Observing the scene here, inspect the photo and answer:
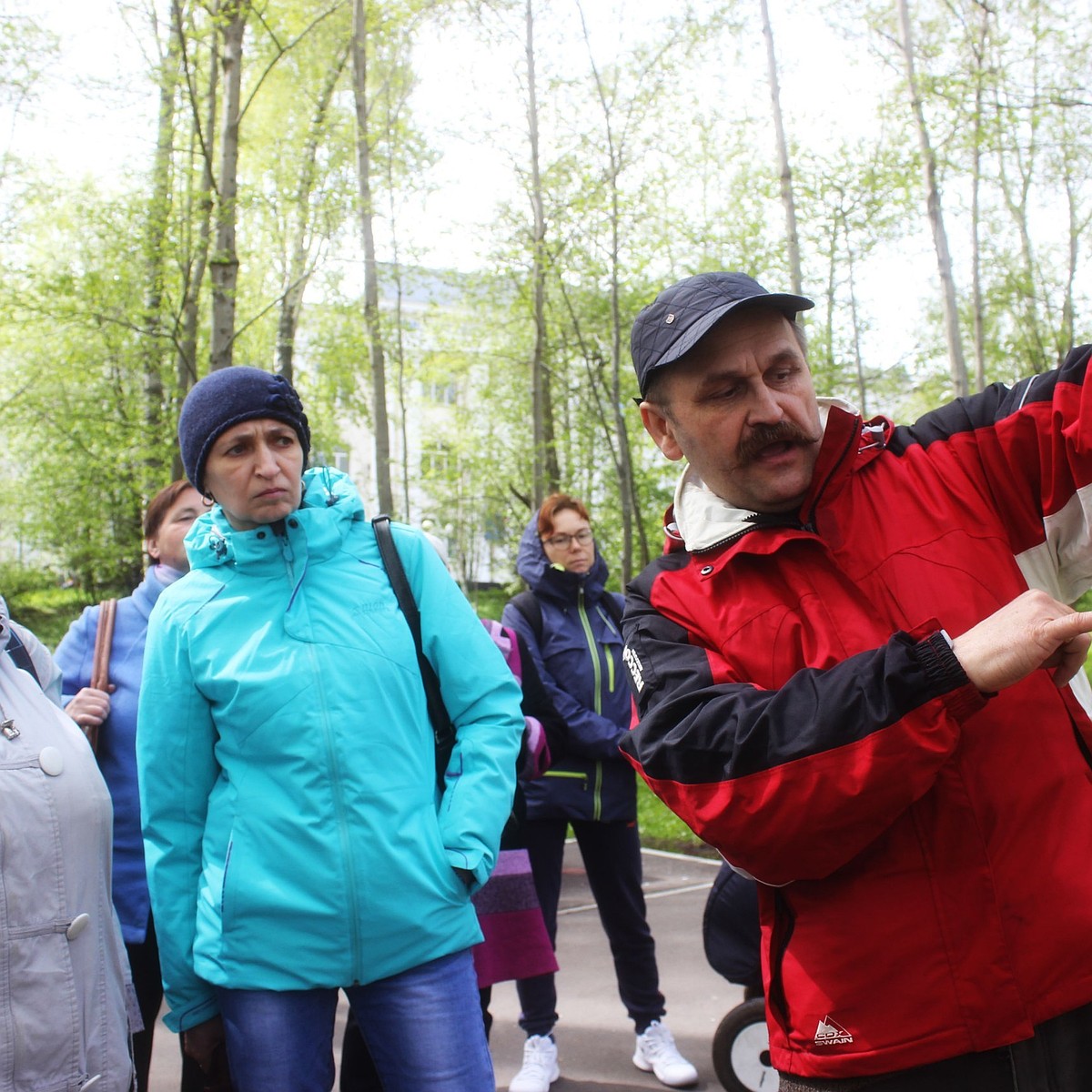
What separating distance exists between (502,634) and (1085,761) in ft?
10.5

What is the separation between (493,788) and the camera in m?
2.65

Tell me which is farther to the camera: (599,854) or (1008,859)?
(599,854)

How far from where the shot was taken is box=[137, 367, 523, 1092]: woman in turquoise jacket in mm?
2443

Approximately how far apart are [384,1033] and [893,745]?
1604 millimetres

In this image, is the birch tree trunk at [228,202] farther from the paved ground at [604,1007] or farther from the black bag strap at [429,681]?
the black bag strap at [429,681]

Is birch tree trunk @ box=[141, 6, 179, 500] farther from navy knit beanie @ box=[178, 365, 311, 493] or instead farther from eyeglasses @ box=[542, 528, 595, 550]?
navy knit beanie @ box=[178, 365, 311, 493]

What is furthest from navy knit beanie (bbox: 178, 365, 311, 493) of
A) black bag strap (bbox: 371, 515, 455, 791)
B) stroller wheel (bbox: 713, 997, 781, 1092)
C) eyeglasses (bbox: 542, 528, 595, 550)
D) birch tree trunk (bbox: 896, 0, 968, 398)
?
birch tree trunk (bbox: 896, 0, 968, 398)

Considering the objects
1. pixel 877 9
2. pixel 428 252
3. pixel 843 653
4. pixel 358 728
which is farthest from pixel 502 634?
pixel 877 9

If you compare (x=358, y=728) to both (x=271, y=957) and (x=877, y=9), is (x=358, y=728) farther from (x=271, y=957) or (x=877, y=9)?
(x=877, y=9)

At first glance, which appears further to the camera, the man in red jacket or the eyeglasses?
the eyeglasses

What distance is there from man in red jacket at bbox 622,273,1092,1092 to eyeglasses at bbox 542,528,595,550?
130 inches

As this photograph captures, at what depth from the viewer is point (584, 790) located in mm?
4699

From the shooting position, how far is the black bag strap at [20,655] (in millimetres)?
2695

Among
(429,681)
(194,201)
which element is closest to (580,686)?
(429,681)
